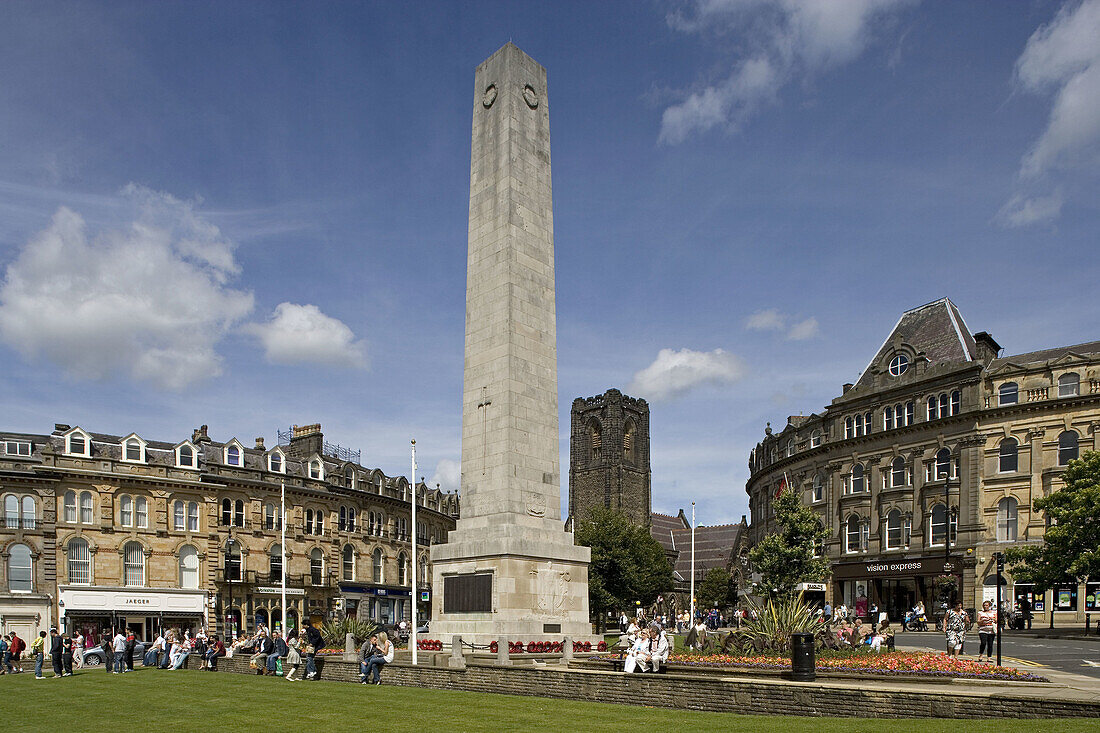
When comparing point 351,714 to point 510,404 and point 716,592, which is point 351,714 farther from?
point 716,592

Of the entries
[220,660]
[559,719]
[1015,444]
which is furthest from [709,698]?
[1015,444]

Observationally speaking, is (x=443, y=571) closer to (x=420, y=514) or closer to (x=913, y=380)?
(x=913, y=380)

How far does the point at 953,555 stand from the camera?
2253 inches

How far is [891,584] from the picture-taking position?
6266cm

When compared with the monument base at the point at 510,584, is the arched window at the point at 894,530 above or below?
below

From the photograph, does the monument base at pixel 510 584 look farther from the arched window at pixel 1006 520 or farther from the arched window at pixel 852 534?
the arched window at pixel 852 534

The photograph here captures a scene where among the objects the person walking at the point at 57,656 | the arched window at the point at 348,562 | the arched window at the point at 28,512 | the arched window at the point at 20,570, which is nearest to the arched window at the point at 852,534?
the arched window at the point at 348,562

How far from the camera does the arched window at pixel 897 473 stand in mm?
63406

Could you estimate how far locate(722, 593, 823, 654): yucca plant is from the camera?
24891 millimetres

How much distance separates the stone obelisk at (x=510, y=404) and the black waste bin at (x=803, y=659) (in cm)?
924

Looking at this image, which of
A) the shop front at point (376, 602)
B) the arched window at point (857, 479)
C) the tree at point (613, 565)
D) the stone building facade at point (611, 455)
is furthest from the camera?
the stone building facade at point (611, 455)

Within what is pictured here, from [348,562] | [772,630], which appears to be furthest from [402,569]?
[772,630]

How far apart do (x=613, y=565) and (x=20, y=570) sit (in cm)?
3713

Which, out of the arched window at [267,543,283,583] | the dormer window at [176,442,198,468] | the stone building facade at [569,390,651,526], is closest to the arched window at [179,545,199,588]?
the arched window at [267,543,283,583]
